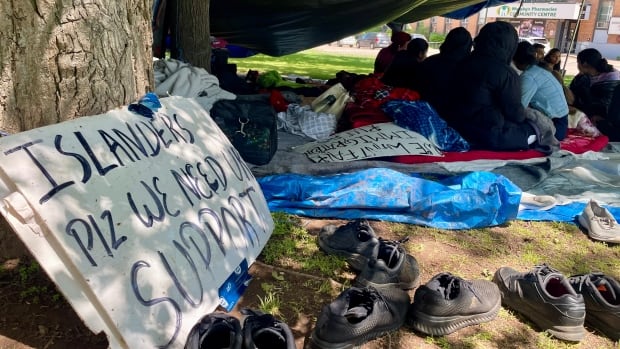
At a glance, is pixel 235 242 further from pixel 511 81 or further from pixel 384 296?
pixel 511 81

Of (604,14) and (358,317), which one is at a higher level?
(604,14)

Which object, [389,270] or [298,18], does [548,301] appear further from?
[298,18]

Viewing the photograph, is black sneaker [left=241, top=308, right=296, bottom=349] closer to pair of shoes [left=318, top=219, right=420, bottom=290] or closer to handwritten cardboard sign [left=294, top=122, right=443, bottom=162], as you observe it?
pair of shoes [left=318, top=219, right=420, bottom=290]

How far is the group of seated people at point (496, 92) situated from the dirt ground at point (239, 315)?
2.30 m

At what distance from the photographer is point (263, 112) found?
3.68 metres

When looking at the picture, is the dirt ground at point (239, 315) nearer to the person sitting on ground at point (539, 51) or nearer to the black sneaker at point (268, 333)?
the black sneaker at point (268, 333)

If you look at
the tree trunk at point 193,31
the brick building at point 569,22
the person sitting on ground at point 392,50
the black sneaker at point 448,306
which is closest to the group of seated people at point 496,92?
the person sitting on ground at point 392,50

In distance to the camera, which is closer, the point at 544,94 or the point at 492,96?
the point at 492,96

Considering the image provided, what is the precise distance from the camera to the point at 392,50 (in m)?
7.25

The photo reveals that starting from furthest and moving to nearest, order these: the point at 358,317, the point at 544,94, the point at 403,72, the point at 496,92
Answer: the point at 403,72 < the point at 544,94 < the point at 496,92 < the point at 358,317

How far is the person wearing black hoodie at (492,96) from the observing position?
3.97 meters

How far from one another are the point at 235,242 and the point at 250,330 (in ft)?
1.71

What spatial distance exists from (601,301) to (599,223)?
1.14 meters

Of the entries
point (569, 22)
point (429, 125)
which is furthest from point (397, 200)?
point (569, 22)
